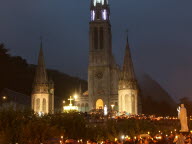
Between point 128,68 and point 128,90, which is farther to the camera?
point 128,68

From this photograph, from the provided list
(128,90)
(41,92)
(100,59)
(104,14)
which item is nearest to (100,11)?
(104,14)

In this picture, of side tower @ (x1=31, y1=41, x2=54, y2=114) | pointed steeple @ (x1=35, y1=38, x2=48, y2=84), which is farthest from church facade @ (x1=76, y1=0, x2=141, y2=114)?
pointed steeple @ (x1=35, y1=38, x2=48, y2=84)

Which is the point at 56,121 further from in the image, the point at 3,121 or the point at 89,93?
the point at 89,93

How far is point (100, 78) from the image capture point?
256ft

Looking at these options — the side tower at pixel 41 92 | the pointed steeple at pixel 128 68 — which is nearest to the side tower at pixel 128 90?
the pointed steeple at pixel 128 68

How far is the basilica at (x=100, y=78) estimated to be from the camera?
73.1m

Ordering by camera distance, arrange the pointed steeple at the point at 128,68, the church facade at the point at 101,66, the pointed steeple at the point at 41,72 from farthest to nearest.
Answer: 1. the church facade at the point at 101,66
2. the pointed steeple at the point at 41,72
3. the pointed steeple at the point at 128,68

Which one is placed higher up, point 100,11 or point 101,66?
point 100,11

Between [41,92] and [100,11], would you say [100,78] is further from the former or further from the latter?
[100,11]

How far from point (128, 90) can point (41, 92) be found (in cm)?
1422

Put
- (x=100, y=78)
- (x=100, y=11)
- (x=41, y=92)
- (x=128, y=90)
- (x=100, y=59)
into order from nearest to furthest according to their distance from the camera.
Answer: (x=128, y=90), (x=41, y=92), (x=100, y=78), (x=100, y=59), (x=100, y=11)

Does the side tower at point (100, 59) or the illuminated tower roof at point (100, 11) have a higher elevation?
the illuminated tower roof at point (100, 11)

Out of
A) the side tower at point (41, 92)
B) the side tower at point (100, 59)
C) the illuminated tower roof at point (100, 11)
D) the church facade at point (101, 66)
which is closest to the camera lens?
the side tower at point (41, 92)

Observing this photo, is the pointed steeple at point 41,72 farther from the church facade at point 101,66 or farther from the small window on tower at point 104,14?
the small window on tower at point 104,14
